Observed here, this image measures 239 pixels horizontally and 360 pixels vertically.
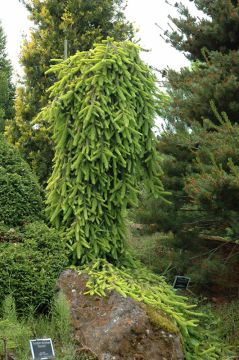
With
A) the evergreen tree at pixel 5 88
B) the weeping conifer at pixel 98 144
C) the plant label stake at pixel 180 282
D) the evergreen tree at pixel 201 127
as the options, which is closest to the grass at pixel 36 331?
the weeping conifer at pixel 98 144

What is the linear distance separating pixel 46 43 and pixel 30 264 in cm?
672

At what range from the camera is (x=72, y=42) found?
10734 millimetres

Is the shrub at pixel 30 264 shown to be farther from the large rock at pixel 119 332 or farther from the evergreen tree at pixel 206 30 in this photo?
the evergreen tree at pixel 206 30

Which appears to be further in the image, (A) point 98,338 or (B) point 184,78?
(B) point 184,78

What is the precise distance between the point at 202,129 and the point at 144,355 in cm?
254

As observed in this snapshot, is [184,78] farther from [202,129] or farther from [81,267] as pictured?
[81,267]

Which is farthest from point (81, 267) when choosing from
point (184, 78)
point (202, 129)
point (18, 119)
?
point (18, 119)

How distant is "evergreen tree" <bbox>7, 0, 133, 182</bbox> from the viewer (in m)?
10.3

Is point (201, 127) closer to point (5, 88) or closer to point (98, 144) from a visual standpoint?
point (98, 144)

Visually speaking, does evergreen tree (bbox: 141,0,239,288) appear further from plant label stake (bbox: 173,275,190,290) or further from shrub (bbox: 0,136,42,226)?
shrub (bbox: 0,136,42,226)

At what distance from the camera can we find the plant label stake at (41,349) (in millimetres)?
3936

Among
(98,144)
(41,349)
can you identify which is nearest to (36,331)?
(41,349)

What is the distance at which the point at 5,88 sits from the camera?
49.7 ft

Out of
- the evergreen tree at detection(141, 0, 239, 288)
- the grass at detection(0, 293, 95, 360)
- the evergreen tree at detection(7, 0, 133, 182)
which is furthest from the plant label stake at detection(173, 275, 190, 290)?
the evergreen tree at detection(7, 0, 133, 182)
